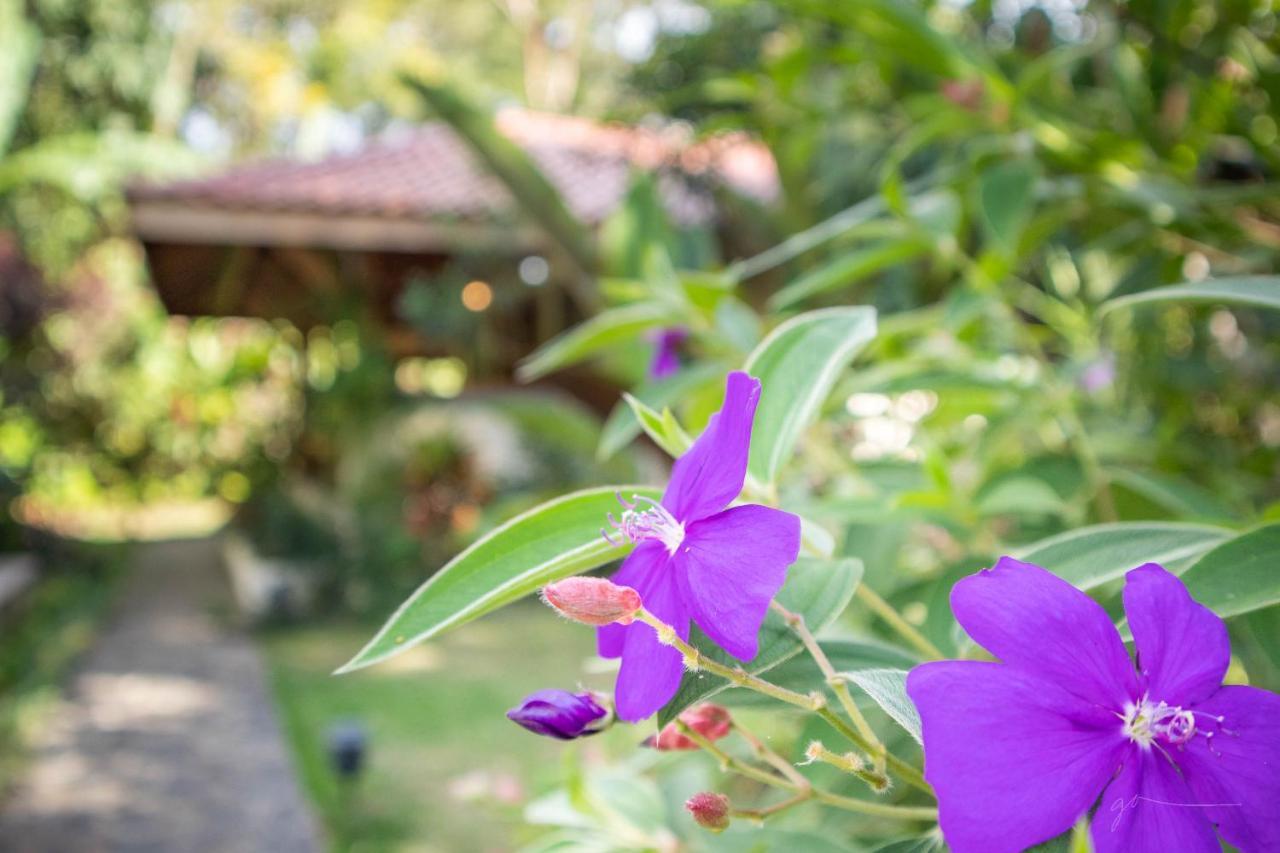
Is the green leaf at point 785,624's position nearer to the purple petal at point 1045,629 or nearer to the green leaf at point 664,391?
the purple petal at point 1045,629

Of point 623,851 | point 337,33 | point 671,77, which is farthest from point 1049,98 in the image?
point 337,33

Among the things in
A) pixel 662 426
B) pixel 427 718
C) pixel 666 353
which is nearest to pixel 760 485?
pixel 662 426

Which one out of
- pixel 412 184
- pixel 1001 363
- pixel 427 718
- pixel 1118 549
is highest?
pixel 1118 549

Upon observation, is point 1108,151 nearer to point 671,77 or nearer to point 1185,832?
point 1185,832

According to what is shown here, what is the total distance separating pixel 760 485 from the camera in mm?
408

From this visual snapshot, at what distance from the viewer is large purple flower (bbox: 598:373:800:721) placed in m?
0.29

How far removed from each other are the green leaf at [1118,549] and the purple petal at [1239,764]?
83 millimetres

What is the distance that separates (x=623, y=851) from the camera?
54cm

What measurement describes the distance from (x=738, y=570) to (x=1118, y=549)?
0.18 m

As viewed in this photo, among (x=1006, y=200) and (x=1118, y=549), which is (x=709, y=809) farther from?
(x=1006, y=200)

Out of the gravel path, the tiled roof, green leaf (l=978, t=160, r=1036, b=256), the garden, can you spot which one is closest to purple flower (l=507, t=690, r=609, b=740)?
the garden

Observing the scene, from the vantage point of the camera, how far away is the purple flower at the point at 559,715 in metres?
0.35

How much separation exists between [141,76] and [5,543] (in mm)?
5068

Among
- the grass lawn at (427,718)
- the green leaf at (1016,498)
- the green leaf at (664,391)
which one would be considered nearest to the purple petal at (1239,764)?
the green leaf at (1016,498)
